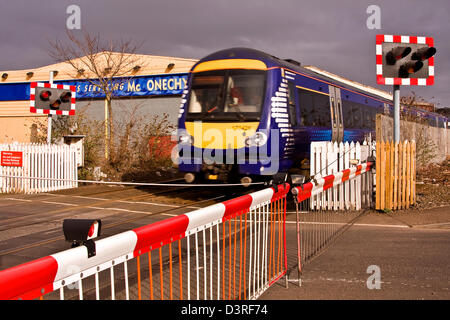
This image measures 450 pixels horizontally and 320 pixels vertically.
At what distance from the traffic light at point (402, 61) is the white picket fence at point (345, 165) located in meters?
1.79

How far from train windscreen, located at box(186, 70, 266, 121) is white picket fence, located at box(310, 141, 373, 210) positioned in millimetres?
1750

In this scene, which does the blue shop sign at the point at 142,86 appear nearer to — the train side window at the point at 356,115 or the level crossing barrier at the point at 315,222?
the train side window at the point at 356,115

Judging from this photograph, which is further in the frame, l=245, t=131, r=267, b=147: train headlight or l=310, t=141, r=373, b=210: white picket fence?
l=245, t=131, r=267, b=147: train headlight

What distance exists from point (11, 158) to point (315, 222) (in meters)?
11.1

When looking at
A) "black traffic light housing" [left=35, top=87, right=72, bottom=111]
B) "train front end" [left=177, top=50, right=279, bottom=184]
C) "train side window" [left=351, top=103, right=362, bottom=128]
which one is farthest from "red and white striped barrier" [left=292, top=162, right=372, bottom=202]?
"black traffic light housing" [left=35, top=87, right=72, bottom=111]

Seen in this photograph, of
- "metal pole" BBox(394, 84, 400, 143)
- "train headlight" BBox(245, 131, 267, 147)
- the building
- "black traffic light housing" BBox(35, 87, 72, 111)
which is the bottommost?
"train headlight" BBox(245, 131, 267, 147)

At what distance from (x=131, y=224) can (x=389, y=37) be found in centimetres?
661

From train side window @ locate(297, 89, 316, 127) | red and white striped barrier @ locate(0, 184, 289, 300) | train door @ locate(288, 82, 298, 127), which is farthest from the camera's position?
train side window @ locate(297, 89, 316, 127)

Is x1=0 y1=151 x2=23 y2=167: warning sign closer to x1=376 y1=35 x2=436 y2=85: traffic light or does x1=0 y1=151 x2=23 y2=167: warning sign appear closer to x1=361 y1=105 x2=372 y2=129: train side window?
x1=376 y1=35 x2=436 y2=85: traffic light

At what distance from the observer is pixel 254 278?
15.2 feet

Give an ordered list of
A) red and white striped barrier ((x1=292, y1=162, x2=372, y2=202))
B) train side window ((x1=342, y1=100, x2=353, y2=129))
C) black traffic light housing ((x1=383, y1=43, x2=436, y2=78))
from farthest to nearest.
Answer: train side window ((x1=342, y1=100, x2=353, y2=129)) → black traffic light housing ((x1=383, y1=43, x2=436, y2=78)) → red and white striped barrier ((x1=292, y1=162, x2=372, y2=202))

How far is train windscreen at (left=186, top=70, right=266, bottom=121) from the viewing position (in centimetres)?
1160

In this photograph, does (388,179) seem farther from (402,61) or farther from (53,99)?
(53,99)
